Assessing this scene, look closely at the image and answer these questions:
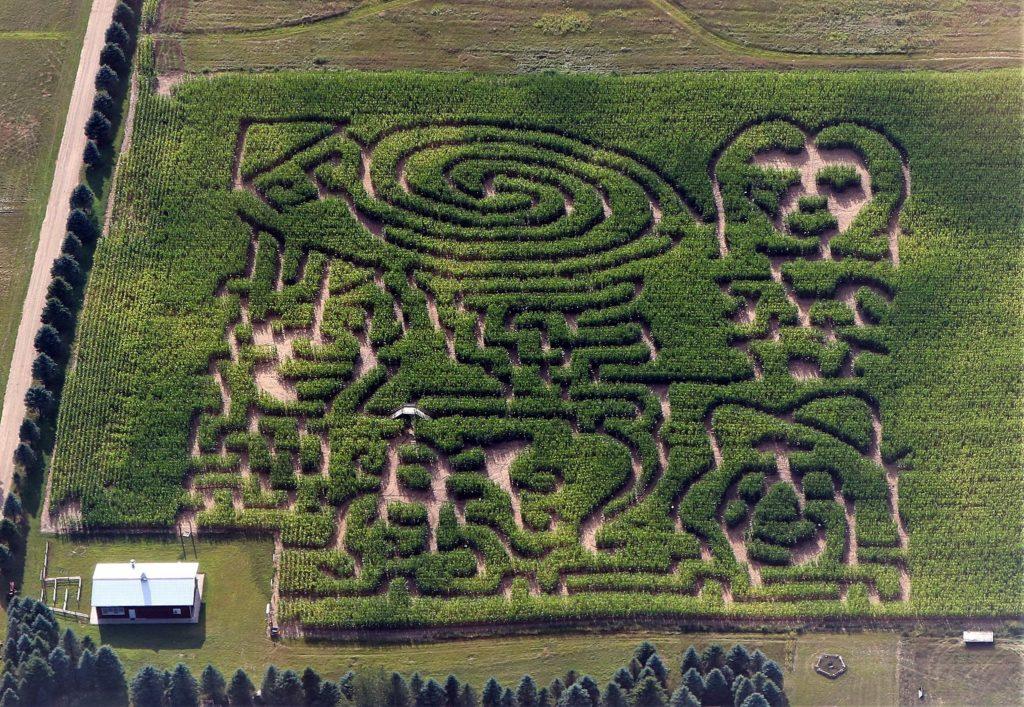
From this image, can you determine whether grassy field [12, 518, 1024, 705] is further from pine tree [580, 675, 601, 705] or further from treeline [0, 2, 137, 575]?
treeline [0, 2, 137, 575]

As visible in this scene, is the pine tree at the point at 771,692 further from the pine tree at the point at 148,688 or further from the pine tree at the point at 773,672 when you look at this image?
the pine tree at the point at 148,688

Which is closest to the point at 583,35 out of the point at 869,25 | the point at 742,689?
the point at 869,25

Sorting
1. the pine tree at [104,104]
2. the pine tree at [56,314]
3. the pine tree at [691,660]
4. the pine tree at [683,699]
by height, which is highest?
the pine tree at [104,104]

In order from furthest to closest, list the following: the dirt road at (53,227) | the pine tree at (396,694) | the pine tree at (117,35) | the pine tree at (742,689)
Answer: the pine tree at (117,35), the dirt road at (53,227), the pine tree at (396,694), the pine tree at (742,689)

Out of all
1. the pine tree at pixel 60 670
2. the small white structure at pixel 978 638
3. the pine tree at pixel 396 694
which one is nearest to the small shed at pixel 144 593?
the pine tree at pixel 60 670

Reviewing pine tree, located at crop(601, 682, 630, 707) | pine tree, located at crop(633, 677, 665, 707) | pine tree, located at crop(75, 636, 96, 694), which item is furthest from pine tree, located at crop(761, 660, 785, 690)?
pine tree, located at crop(75, 636, 96, 694)

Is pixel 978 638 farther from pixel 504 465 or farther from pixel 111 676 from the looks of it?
pixel 111 676
